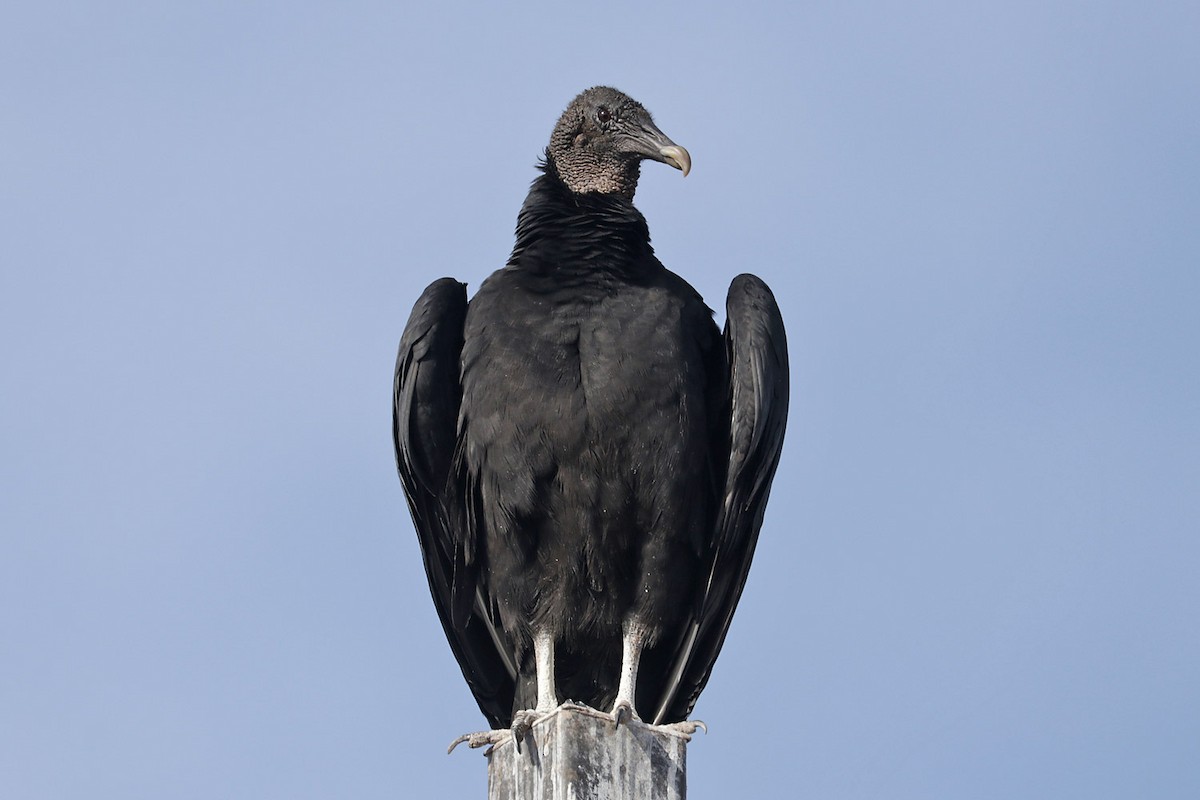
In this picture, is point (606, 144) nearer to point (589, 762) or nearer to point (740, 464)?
point (740, 464)

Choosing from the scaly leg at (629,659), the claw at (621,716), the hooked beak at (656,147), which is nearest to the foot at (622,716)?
the claw at (621,716)

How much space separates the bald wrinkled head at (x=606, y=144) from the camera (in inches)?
251

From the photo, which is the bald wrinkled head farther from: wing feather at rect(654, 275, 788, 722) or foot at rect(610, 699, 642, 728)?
foot at rect(610, 699, 642, 728)

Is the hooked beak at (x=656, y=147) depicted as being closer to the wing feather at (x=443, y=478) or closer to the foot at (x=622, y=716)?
the wing feather at (x=443, y=478)

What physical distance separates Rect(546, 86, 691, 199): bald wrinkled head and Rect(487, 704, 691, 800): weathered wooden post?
209cm

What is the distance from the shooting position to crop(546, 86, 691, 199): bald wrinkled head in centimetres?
639

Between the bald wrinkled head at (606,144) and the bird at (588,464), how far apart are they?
0.34 metres

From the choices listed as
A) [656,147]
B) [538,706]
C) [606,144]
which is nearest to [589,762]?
[538,706]

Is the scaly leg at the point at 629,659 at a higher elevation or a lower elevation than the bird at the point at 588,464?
lower

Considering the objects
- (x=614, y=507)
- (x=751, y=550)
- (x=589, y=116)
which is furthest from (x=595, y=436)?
(x=589, y=116)

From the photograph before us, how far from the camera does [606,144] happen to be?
6.49 meters

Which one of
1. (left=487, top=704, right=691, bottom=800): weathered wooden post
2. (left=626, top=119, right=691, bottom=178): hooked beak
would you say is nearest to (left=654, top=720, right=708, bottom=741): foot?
(left=487, top=704, right=691, bottom=800): weathered wooden post

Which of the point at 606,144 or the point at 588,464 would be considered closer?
the point at 588,464

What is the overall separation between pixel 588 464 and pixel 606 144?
135 cm
